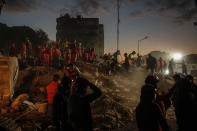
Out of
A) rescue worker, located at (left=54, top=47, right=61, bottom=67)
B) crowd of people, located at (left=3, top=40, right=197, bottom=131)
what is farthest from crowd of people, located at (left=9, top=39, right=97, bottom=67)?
crowd of people, located at (left=3, top=40, right=197, bottom=131)

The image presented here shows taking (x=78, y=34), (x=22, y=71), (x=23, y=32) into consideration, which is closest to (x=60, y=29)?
(x=78, y=34)

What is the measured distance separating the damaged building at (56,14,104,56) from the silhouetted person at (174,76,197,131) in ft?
113

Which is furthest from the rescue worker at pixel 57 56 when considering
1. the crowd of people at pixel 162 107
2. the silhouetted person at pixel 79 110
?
the silhouetted person at pixel 79 110

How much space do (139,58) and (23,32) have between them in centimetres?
2326

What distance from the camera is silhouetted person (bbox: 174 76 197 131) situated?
3168 millimetres

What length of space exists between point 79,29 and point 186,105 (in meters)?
35.8

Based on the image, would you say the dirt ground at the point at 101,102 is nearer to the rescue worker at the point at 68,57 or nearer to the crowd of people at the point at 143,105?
the rescue worker at the point at 68,57

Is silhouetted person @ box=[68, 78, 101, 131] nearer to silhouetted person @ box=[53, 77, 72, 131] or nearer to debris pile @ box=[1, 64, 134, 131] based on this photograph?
silhouetted person @ box=[53, 77, 72, 131]

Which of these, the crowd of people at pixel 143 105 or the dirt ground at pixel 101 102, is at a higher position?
the crowd of people at pixel 143 105

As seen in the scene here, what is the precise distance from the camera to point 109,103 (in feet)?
33.2

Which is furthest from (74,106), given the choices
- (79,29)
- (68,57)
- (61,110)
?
(79,29)

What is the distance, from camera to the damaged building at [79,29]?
Answer: 37.3 m

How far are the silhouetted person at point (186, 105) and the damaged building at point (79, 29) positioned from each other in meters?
34.5

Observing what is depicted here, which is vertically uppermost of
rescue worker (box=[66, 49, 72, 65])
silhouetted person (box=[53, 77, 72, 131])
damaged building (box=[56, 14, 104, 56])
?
damaged building (box=[56, 14, 104, 56])
